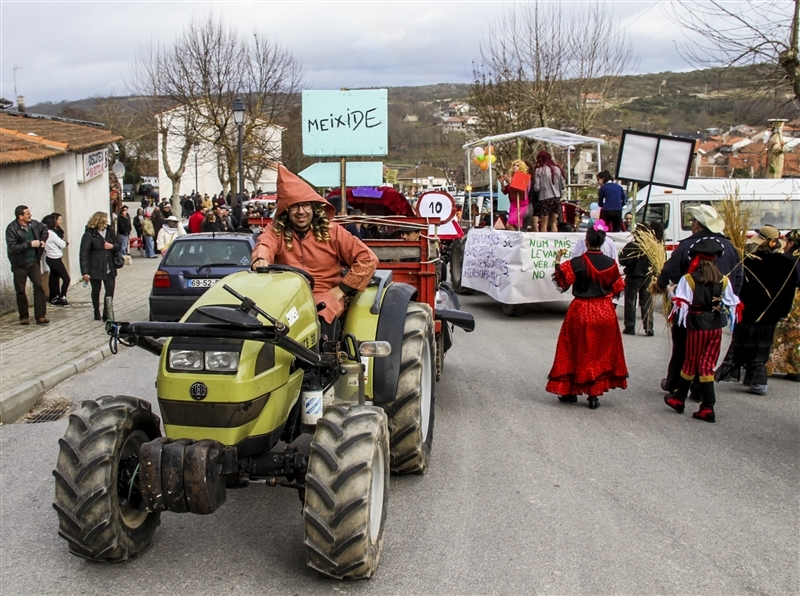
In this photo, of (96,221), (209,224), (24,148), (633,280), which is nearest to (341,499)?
(633,280)

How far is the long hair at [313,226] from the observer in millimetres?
5363

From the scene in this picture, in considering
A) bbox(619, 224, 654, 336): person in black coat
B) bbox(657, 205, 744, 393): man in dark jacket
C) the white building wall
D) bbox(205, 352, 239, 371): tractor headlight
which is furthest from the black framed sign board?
the white building wall

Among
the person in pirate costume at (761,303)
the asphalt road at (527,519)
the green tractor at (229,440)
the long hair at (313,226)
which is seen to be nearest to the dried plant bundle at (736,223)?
the person in pirate costume at (761,303)

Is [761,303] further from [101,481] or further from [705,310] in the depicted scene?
[101,481]

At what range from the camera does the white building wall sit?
583 inches

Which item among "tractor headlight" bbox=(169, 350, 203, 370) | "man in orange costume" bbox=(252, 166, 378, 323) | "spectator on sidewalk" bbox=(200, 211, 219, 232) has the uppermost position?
"man in orange costume" bbox=(252, 166, 378, 323)

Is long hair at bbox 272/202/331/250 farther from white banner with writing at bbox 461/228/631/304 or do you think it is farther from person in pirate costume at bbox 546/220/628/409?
white banner with writing at bbox 461/228/631/304

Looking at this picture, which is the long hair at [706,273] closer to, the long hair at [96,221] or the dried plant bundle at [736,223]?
the dried plant bundle at [736,223]

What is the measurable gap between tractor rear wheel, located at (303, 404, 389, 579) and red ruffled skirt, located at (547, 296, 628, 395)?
4.36 metres

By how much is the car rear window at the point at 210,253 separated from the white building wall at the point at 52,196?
3520mm

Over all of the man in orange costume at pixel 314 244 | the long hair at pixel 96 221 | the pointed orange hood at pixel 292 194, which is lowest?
the long hair at pixel 96 221

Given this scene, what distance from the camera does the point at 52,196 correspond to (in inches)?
706

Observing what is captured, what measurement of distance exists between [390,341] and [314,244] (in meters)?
0.81

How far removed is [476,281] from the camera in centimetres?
1547
